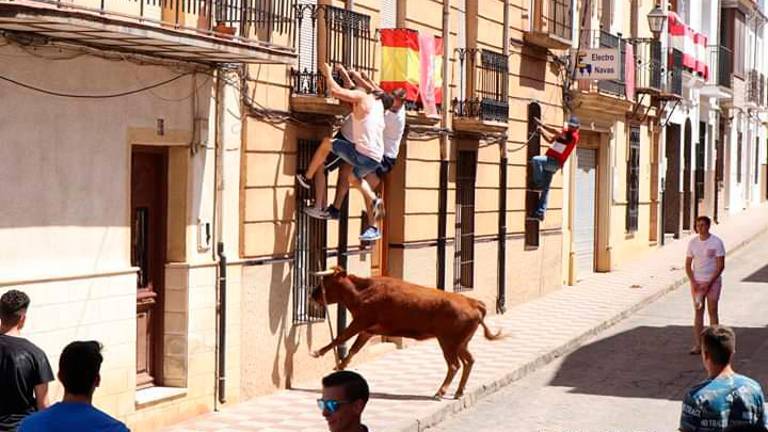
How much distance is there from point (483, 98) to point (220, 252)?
7603 millimetres

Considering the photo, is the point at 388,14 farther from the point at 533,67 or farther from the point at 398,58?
the point at 533,67

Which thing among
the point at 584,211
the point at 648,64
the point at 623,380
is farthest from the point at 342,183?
the point at 648,64

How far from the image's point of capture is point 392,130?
1619 centimetres

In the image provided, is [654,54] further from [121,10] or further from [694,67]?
[121,10]

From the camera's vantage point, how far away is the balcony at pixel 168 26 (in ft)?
33.1

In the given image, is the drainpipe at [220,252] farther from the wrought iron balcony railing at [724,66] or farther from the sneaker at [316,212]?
the wrought iron balcony railing at [724,66]

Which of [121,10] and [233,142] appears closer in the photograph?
[121,10]

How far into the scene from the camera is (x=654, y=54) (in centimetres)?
3133

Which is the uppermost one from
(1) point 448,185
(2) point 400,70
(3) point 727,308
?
(2) point 400,70

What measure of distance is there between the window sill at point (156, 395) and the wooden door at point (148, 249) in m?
0.14

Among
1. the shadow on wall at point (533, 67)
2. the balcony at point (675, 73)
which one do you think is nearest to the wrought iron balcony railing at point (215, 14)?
the shadow on wall at point (533, 67)

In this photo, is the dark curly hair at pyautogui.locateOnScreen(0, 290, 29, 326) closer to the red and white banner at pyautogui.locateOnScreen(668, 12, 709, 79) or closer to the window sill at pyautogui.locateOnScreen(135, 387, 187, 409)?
the window sill at pyautogui.locateOnScreen(135, 387, 187, 409)

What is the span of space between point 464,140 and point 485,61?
1.18m

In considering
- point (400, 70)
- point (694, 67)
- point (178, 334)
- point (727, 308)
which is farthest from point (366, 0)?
point (694, 67)
